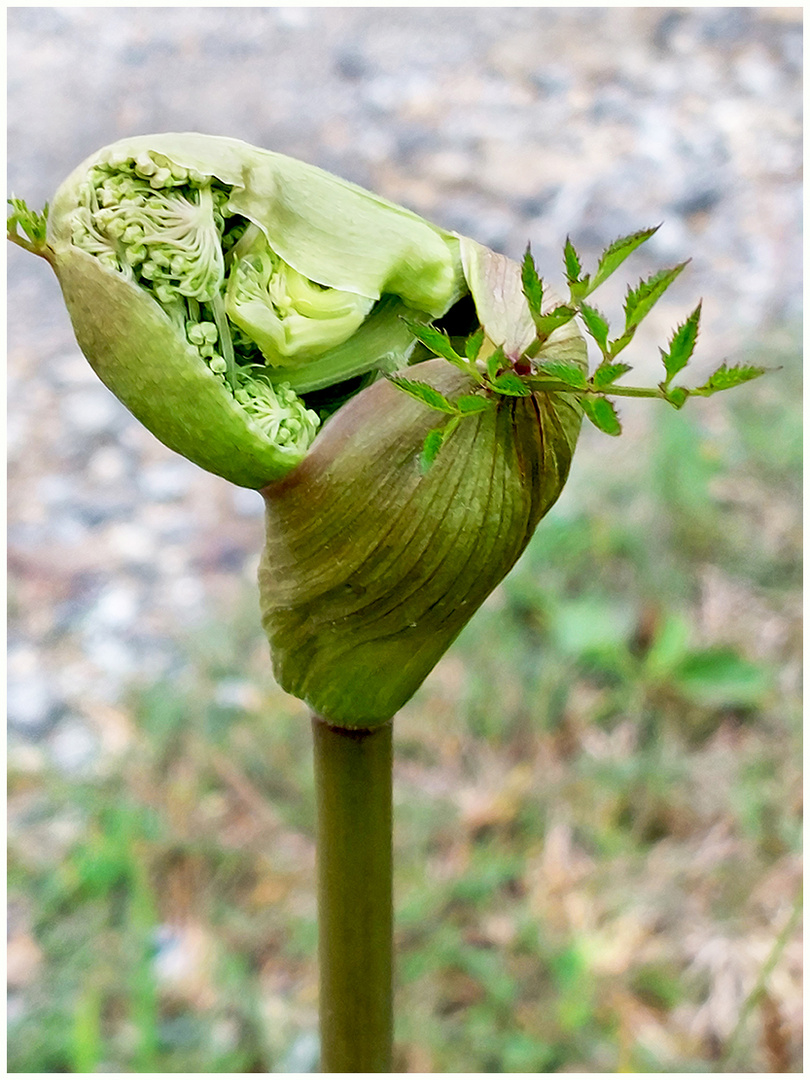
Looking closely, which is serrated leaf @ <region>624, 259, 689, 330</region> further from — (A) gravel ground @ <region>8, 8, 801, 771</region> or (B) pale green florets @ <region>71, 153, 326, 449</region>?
(A) gravel ground @ <region>8, 8, 801, 771</region>

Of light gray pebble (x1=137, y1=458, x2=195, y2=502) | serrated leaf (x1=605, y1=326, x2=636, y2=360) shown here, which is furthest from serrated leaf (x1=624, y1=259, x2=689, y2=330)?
light gray pebble (x1=137, y1=458, x2=195, y2=502)

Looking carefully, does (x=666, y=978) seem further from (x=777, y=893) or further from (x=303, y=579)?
(x=303, y=579)

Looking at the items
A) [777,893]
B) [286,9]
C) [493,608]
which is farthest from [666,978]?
[286,9]

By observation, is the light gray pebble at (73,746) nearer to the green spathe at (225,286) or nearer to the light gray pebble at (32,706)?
the light gray pebble at (32,706)

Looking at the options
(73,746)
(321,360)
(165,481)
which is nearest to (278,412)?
(321,360)

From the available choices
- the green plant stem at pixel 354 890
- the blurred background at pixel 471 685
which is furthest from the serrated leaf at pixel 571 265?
the blurred background at pixel 471 685
